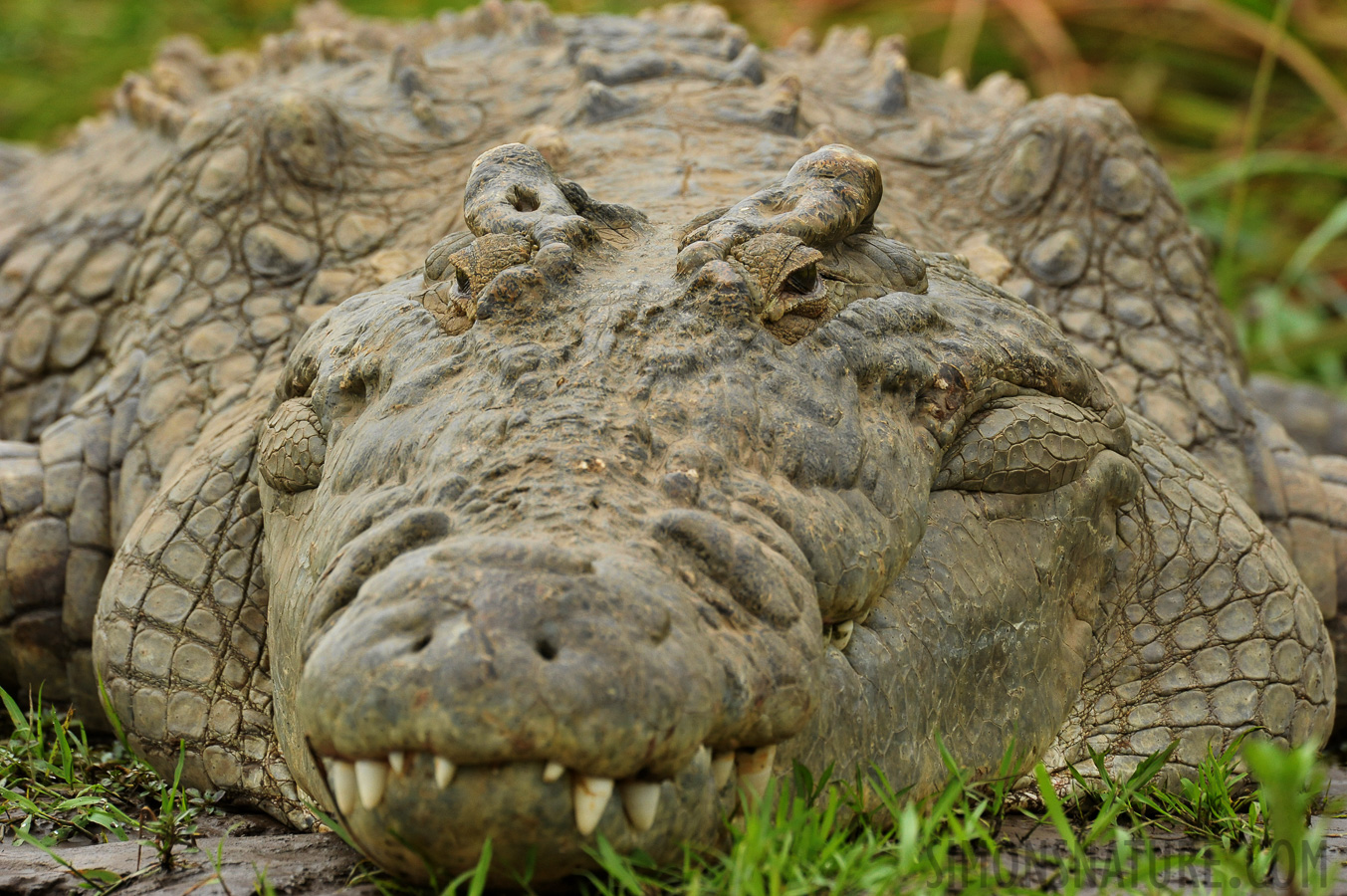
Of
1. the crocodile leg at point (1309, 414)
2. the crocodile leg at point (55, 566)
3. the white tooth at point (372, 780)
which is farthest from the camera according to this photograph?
the crocodile leg at point (1309, 414)

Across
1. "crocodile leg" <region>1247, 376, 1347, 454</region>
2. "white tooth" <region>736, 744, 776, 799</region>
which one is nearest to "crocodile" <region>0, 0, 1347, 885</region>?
"white tooth" <region>736, 744, 776, 799</region>

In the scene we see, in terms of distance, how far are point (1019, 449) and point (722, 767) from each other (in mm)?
862

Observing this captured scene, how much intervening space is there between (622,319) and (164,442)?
1644 millimetres

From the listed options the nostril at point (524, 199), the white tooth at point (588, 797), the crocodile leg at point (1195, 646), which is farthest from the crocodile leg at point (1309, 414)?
the white tooth at point (588, 797)

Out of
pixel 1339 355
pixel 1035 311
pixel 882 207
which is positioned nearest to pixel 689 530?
pixel 1035 311

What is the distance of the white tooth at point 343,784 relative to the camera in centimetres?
168

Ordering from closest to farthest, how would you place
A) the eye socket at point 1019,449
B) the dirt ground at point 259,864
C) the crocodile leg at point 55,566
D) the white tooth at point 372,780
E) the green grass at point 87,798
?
1. the white tooth at point 372,780
2. the dirt ground at point 259,864
3. the green grass at point 87,798
4. the eye socket at point 1019,449
5. the crocodile leg at point 55,566

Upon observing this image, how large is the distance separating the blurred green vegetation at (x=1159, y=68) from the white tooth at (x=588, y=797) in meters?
5.87

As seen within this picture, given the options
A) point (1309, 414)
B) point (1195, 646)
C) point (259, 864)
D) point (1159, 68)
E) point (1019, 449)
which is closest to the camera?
point (259, 864)

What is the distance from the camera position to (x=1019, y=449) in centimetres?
232

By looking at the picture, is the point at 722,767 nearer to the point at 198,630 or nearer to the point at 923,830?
the point at 923,830

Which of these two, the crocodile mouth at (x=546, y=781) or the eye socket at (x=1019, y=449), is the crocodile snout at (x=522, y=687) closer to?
the crocodile mouth at (x=546, y=781)

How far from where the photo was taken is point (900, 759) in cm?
209

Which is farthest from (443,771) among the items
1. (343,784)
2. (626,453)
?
(626,453)
